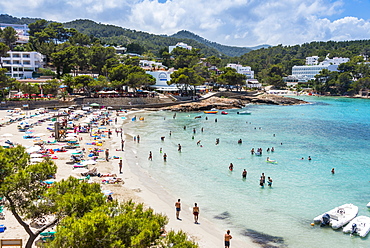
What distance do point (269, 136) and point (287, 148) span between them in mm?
7593

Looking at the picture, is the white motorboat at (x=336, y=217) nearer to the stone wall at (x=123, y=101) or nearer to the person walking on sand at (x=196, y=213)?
the person walking on sand at (x=196, y=213)

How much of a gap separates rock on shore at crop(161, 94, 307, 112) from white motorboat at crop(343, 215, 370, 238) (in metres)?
55.2

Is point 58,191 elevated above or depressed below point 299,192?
above

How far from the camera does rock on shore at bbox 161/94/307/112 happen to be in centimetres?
7319

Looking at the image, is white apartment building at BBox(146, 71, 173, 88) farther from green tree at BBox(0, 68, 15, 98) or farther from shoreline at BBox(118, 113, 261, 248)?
shoreline at BBox(118, 113, 261, 248)

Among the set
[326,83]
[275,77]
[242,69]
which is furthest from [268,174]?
[242,69]

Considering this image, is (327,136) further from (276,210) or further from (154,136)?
(276,210)

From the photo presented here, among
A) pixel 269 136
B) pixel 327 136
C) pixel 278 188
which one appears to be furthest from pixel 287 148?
pixel 278 188

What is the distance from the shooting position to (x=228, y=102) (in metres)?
82.2

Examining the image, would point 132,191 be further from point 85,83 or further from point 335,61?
point 335,61

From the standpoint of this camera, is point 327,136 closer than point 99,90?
Yes

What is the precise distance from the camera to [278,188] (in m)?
24.3

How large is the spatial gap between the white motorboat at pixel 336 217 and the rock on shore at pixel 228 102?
177 feet

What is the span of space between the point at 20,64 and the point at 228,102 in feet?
181
